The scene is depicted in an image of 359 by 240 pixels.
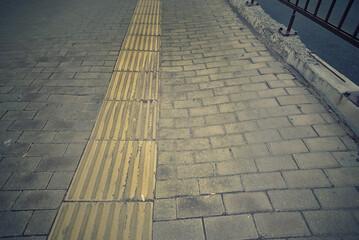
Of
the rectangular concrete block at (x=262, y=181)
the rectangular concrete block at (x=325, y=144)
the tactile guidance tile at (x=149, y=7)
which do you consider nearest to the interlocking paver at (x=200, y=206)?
the rectangular concrete block at (x=262, y=181)

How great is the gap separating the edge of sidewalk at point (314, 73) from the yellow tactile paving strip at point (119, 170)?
7.80 feet

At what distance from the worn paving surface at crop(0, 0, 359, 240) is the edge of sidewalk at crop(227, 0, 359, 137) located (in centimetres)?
14

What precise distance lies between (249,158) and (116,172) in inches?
61.7

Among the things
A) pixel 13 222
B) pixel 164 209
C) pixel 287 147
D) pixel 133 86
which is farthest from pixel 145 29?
pixel 13 222

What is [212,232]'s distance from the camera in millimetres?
1643

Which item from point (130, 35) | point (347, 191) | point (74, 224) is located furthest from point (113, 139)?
point (130, 35)

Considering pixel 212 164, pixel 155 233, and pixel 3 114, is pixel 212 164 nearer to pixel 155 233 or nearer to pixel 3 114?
pixel 155 233

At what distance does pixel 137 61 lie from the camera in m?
3.68

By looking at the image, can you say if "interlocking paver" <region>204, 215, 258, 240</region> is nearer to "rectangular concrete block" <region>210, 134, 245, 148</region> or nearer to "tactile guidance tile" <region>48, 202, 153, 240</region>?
"tactile guidance tile" <region>48, 202, 153, 240</region>

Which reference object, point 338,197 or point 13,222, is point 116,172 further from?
point 338,197

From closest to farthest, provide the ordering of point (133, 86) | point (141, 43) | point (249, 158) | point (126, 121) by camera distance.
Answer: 1. point (249, 158)
2. point (126, 121)
3. point (133, 86)
4. point (141, 43)

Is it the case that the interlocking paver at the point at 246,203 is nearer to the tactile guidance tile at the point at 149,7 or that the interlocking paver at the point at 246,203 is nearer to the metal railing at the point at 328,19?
the metal railing at the point at 328,19

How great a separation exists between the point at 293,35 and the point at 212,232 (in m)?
3.61

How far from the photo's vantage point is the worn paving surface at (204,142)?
5.62ft
